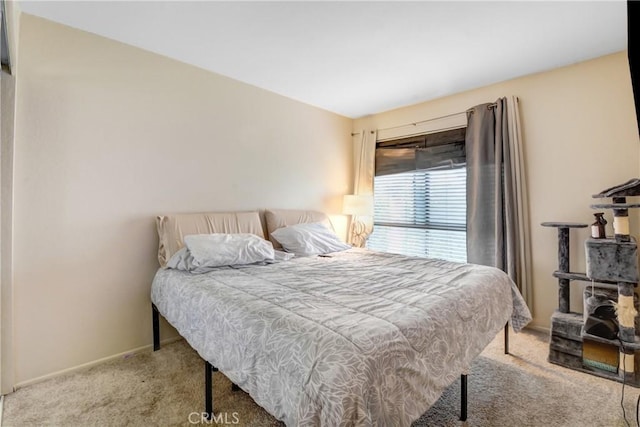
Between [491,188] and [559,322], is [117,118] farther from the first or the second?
[559,322]

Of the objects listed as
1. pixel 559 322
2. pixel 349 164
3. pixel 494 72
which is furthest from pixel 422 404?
pixel 349 164

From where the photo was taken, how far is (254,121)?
10.1 feet

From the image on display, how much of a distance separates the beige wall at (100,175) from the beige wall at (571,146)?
281 centimetres

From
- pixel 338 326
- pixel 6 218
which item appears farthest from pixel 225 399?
pixel 6 218

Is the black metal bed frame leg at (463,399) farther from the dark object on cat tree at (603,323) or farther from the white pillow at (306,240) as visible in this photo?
the white pillow at (306,240)

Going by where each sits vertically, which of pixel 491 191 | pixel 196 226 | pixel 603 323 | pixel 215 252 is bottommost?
pixel 603 323

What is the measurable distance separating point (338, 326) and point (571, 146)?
2779 millimetres

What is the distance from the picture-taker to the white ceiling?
185cm

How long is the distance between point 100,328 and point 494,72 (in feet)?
12.9

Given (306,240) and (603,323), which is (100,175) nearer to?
(306,240)

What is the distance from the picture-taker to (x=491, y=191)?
2977mm
